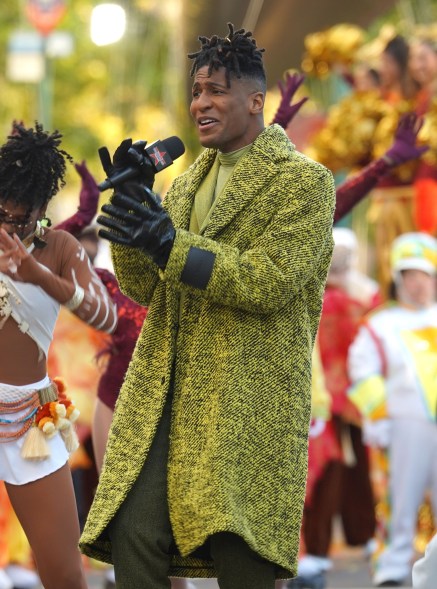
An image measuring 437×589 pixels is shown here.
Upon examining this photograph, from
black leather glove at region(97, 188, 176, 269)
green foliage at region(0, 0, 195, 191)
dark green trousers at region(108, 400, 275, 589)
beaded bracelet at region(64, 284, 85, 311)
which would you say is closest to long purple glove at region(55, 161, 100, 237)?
beaded bracelet at region(64, 284, 85, 311)

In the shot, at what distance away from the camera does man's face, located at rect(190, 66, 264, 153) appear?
443 centimetres

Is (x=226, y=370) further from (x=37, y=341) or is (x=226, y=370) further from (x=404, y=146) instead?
(x=404, y=146)

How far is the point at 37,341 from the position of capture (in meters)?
4.98

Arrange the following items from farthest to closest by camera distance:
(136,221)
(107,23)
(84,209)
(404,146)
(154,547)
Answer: (107,23) → (404,146) → (84,209) → (154,547) → (136,221)

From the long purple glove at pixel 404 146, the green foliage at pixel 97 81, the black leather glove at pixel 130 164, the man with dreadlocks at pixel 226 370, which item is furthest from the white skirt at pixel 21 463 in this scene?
the green foliage at pixel 97 81

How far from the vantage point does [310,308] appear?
4.57m

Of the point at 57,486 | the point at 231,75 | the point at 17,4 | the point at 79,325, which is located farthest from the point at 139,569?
the point at 17,4

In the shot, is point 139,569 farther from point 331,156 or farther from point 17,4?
point 17,4

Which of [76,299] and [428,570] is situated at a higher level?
[76,299]

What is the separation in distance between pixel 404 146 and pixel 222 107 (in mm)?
2401

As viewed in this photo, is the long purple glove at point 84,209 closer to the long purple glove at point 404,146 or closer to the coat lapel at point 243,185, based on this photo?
the long purple glove at point 404,146

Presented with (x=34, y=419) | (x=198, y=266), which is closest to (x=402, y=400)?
(x=34, y=419)

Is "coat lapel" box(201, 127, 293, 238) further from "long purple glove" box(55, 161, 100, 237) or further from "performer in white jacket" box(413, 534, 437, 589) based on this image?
"long purple glove" box(55, 161, 100, 237)

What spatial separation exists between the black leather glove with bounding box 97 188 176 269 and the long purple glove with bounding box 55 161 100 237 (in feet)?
6.94
